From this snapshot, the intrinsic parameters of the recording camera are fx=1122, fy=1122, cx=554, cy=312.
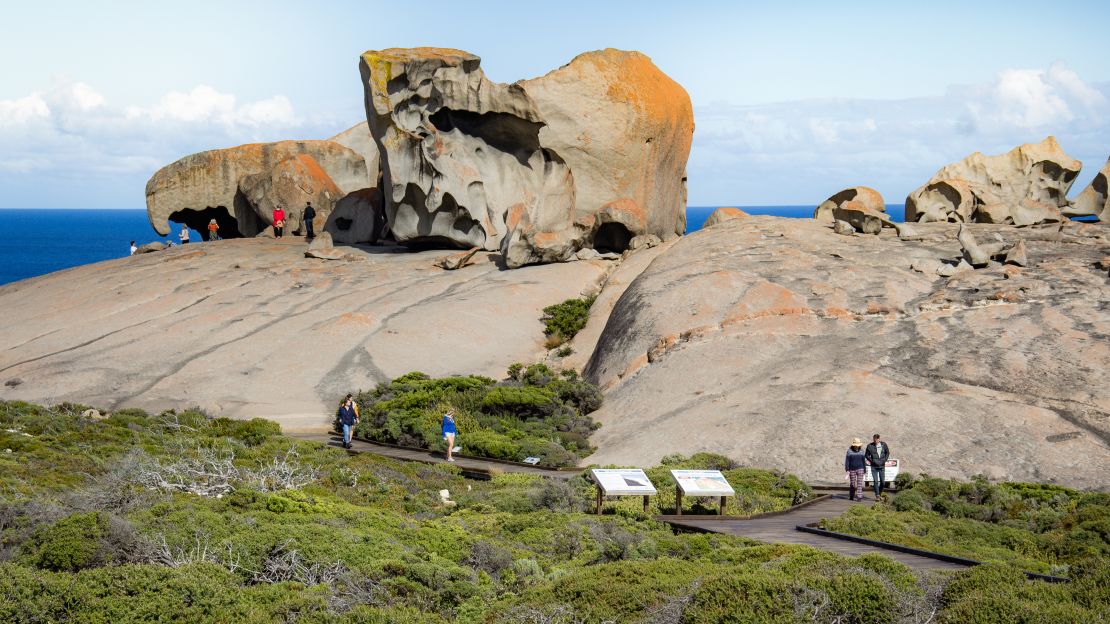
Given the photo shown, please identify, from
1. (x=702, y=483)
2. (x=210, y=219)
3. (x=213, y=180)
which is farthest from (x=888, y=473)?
(x=210, y=219)

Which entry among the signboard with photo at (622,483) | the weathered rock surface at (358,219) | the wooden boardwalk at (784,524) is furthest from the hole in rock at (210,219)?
the signboard with photo at (622,483)

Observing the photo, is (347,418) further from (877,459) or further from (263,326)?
(877,459)

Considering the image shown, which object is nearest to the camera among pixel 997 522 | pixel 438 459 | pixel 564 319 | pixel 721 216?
pixel 997 522

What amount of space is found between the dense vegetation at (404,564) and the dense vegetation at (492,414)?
5.08m

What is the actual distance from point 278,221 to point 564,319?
57.0 feet

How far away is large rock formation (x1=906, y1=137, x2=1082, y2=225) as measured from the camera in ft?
143

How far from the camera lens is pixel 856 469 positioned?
19875 millimetres

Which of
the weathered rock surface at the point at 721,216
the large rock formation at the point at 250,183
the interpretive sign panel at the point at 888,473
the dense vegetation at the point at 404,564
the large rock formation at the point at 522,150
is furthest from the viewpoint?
the large rock formation at the point at 250,183

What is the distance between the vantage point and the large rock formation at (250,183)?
4931 cm

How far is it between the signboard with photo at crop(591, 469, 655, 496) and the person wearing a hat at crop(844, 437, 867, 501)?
4.27 metres

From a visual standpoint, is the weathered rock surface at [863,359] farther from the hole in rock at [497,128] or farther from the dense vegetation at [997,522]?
the hole in rock at [497,128]

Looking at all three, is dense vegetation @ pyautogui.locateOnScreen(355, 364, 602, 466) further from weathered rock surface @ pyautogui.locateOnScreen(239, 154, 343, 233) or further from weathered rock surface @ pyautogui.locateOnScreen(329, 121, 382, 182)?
weathered rock surface @ pyautogui.locateOnScreen(329, 121, 382, 182)

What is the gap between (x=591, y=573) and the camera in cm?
1341

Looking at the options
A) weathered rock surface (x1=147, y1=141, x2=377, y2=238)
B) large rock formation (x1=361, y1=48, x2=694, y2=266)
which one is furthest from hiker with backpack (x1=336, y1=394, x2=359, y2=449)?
weathered rock surface (x1=147, y1=141, x2=377, y2=238)
